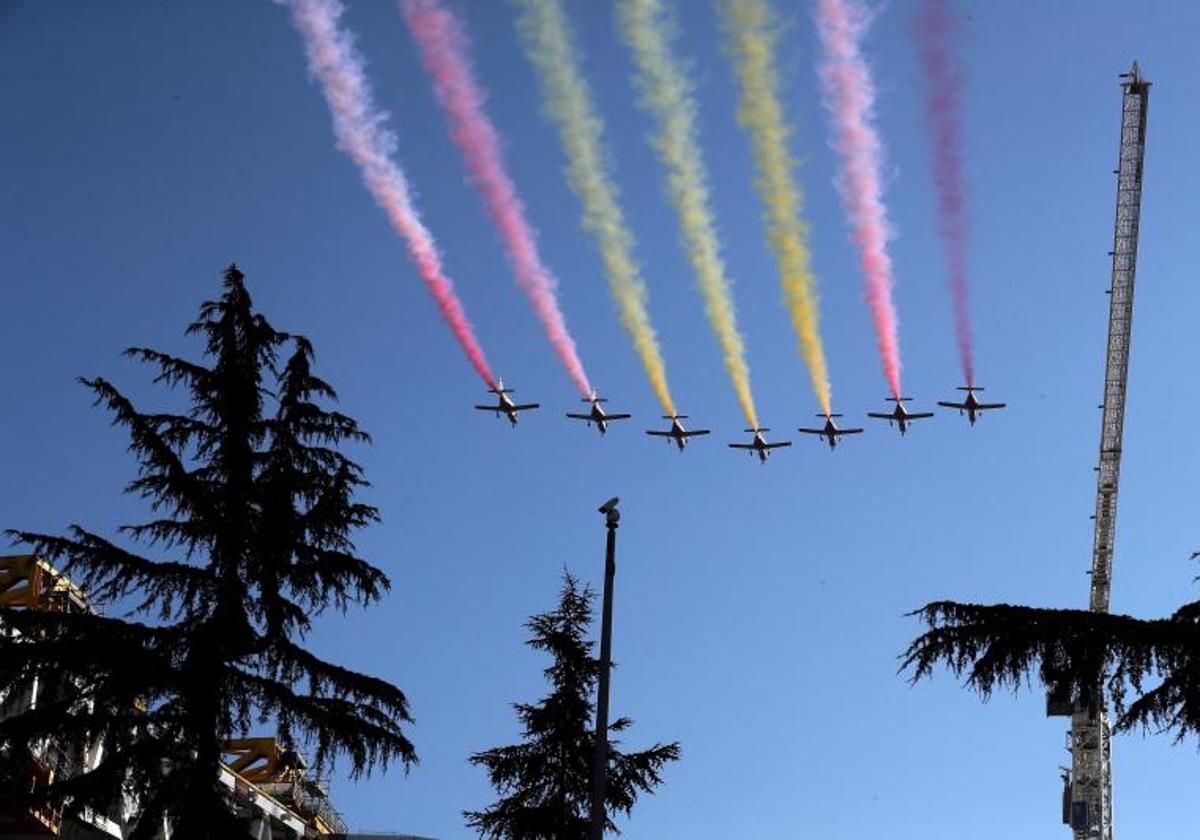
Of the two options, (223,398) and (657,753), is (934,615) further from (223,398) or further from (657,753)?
(657,753)

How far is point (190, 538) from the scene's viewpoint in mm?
29422

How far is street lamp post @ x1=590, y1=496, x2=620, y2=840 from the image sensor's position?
2984 centimetres

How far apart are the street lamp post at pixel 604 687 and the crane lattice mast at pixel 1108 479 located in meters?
80.3

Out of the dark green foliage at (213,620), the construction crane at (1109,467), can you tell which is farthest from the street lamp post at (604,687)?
the construction crane at (1109,467)

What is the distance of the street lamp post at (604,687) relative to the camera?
97.9ft

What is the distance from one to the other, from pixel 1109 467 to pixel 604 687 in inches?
3686

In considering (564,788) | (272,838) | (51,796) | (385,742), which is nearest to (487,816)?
(564,788)

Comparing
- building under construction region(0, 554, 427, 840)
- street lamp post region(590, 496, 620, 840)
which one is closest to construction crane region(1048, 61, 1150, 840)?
building under construction region(0, 554, 427, 840)

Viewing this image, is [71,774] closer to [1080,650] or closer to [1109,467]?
[1080,650]

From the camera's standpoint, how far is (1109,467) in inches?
4683

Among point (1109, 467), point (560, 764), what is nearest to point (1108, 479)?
point (1109, 467)

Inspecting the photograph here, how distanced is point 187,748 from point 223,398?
5.74 meters

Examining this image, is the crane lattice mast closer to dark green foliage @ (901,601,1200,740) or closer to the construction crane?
the construction crane

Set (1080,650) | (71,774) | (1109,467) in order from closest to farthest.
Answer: (1080,650)
(71,774)
(1109,467)
